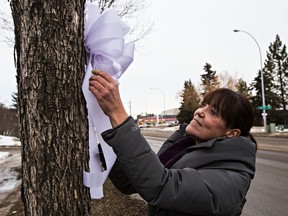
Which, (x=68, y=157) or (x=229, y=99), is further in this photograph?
(x=229, y=99)

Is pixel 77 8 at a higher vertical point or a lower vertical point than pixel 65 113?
higher

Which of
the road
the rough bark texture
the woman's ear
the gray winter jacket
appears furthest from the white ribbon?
the road

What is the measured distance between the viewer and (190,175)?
1212 millimetres

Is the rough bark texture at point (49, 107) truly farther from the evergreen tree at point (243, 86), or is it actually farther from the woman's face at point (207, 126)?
the evergreen tree at point (243, 86)

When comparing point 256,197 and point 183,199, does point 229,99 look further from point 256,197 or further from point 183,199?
point 256,197

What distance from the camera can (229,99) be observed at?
1547 mm

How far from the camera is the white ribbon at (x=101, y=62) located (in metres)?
1.33

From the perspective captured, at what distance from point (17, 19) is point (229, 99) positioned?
116 centimetres

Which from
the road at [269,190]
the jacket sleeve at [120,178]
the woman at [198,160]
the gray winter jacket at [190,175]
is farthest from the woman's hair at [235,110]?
the road at [269,190]

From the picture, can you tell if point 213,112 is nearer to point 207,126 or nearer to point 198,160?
point 207,126

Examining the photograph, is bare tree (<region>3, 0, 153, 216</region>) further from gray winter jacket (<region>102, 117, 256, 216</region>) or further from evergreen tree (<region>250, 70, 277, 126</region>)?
evergreen tree (<region>250, 70, 277, 126</region>)

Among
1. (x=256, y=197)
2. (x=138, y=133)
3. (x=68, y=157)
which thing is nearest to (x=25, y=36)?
(x=68, y=157)

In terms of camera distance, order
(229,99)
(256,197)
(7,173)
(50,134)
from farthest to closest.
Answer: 1. (7,173)
2. (256,197)
3. (229,99)
4. (50,134)

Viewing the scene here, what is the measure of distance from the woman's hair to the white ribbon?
55cm
